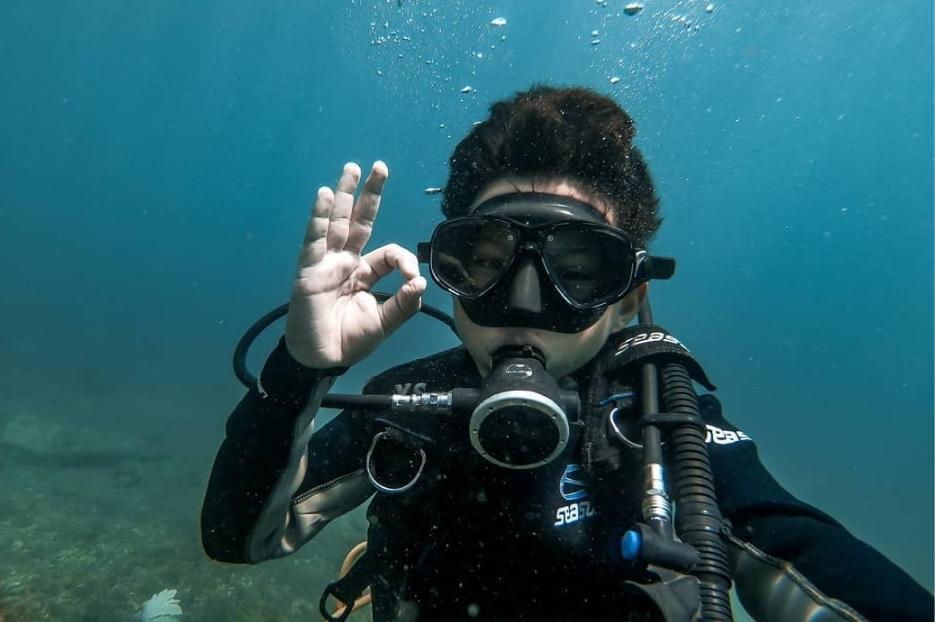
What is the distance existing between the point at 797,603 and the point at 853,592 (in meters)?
0.18

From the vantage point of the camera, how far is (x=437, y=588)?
227 centimetres

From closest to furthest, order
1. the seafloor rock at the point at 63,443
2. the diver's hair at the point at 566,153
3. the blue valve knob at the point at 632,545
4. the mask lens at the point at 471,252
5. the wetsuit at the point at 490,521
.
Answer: the blue valve knob at the point at 632,545, the wetsuit at the point at 490,521, the mask lens at the point at 471,252, the diver's hair at the point at 566,153, the seafloor rock at the point at 63,443

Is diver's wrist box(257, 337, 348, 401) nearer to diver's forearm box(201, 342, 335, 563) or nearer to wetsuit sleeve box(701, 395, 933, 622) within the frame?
diver's forearm box(201, 342, 335, 563)

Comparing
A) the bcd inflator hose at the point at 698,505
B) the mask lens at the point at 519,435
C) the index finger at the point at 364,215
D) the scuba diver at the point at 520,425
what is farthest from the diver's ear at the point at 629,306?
the index finger at the point at 364,215

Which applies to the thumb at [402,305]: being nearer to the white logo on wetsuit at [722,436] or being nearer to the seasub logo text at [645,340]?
the seasub logo text at [645,340]

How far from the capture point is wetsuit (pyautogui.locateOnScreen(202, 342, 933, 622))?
1831 millimetres

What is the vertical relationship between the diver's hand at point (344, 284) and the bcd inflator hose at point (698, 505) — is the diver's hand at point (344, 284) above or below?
above

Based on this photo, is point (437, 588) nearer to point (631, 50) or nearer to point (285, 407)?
point (285, 407)

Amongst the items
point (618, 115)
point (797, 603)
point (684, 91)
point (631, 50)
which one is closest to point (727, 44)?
point (684, 91)

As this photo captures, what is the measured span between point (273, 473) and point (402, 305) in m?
0.89

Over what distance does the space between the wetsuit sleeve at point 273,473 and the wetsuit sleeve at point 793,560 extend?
5.13ft

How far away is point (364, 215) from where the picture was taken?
6.97 ft

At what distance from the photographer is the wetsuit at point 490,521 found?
183 centimetres

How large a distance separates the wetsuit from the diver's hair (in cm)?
103
